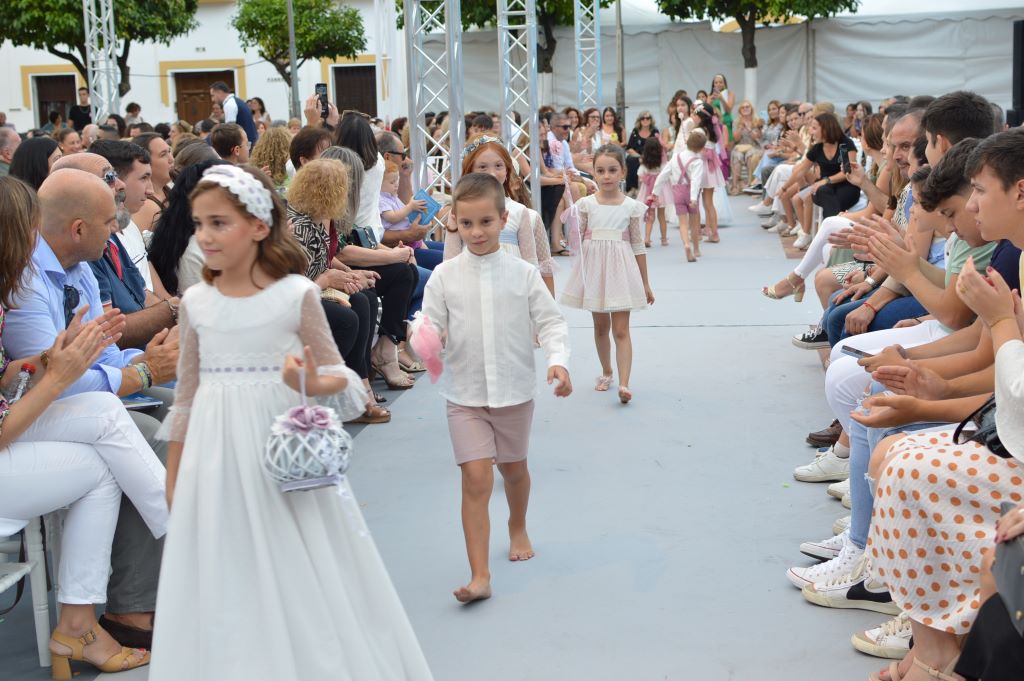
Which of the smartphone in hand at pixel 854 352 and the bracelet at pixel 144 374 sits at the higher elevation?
the bracelet at pixel 144 374

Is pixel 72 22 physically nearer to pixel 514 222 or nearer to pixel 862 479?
pixel 514 222

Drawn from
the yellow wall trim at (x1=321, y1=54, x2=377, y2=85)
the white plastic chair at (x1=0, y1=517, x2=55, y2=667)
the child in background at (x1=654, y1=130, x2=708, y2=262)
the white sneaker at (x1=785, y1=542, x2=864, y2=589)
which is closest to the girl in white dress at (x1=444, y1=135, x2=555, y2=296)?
the white sneaker at (x1=785, y1=542, x2=864, y2=589)

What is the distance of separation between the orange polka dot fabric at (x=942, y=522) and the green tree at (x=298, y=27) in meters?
30.6

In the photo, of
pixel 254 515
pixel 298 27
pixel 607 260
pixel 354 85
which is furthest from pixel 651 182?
pixel 354 85

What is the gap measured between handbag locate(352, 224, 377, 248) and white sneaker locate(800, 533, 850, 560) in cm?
361

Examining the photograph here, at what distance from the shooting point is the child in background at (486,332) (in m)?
4.03

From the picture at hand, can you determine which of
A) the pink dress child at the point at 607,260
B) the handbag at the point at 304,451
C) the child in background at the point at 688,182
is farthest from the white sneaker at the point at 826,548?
the child in background at the point at 688,182

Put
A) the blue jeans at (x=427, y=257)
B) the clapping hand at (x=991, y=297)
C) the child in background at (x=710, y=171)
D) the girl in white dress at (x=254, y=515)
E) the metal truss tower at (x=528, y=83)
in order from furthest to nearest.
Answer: the child in background at (x=710, y=171), the metal truss tower at (x=528, y=83), the blue jeans at (x=427, y=257), the clapping hand at (x=991, y=297), the girl in white dress at (x=254, y=515)

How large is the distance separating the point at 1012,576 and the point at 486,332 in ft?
6.71

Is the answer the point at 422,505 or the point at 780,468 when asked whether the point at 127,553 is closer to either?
the point at 422,505

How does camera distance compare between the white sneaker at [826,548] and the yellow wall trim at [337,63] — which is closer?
the white sneaker at [826,548]

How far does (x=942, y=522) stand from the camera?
2947 millimetres

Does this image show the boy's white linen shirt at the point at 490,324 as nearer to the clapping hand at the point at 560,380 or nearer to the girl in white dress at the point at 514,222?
the clapping hand at the point at 560,380

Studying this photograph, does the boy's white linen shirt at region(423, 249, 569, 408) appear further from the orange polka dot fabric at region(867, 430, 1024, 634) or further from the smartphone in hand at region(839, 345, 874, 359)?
the orange polka dot fabric at region(867, 430, 1024, 634)
